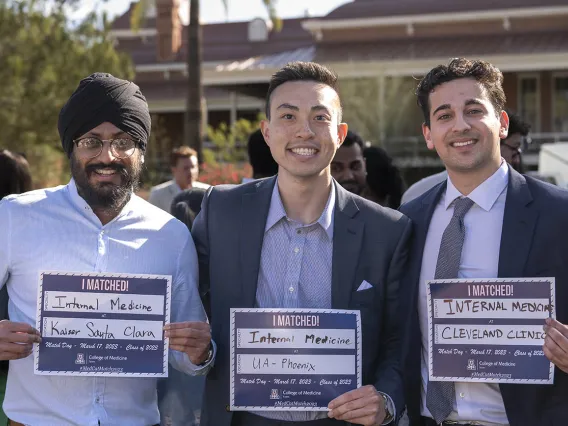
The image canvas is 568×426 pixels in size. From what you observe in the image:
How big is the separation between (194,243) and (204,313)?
12.8 inches

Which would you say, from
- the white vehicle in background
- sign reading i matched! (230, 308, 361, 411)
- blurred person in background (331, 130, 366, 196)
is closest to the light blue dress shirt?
sign reading i matched! (230, 308, 361, 411)

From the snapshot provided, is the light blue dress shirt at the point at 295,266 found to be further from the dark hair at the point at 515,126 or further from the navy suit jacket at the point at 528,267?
the dark hair at the point at 515,126

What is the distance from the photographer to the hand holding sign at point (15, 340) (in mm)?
3797

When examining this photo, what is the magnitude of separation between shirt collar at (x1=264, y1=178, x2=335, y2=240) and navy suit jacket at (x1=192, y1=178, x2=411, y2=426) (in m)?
0.02

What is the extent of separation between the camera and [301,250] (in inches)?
165

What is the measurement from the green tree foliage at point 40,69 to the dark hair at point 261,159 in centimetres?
1657

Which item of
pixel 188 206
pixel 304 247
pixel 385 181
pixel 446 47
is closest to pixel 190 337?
pixel 304 247

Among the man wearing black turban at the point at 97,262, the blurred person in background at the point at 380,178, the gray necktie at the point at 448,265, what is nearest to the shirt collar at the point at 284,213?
the man wearing black turban at the point at 97,262

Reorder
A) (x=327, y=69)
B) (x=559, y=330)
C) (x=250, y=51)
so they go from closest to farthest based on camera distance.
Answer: (x=559, y=330) → (x=327, y=69) → (x=250, y=51)

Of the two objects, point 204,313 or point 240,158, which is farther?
point 240,158

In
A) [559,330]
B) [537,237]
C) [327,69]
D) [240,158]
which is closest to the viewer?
[559,330]

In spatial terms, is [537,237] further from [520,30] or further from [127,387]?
[520,30]

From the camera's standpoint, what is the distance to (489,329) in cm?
406

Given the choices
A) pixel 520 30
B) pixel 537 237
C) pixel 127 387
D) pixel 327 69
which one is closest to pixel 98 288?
pixel 127 387
